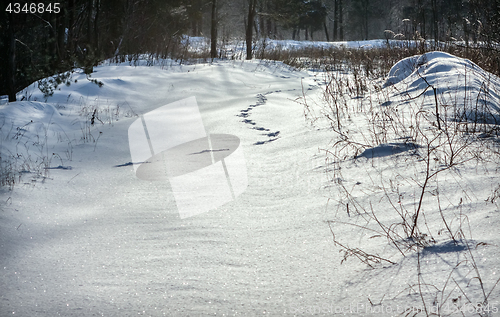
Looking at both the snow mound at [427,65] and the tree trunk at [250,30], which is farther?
the tree trunk at [250,30]

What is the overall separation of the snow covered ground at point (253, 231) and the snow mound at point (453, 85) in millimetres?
58

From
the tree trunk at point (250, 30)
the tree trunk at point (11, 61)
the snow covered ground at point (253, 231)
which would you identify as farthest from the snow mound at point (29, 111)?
the tree trunk at point (250, 30)

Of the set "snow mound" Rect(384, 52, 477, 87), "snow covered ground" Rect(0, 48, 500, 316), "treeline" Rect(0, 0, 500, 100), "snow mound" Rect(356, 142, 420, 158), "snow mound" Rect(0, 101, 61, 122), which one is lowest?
"snow covered ground" Rect(0, 48, 500, 316)

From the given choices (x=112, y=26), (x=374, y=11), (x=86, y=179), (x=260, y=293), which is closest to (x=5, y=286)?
(x=260, y=293)

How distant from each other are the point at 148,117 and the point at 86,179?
6.64 feet

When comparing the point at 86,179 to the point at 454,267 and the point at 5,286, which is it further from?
the point at 454,267

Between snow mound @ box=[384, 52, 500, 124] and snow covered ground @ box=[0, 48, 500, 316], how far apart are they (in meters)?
0.06

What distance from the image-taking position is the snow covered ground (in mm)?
1377

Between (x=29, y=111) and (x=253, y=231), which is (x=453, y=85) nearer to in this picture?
(x=253, y=231)

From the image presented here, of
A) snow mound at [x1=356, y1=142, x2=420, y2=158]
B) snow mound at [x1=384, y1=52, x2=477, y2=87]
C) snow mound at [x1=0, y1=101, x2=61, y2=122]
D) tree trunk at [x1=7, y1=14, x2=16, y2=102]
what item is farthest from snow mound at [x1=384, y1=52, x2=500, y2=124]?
tree trunk at [x1=7, y1=14, x2=16, y2=102]

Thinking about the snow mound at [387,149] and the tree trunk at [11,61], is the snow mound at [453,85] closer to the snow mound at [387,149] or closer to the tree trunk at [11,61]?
the snow mound at [387,149]

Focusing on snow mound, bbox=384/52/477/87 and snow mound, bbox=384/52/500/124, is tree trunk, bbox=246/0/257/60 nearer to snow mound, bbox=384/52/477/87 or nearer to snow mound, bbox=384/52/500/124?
snow mound, bbox=384/52/477/87

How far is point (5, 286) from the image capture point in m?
1.55

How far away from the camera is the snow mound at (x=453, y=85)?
3254 mm
